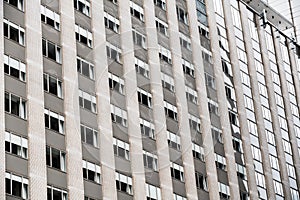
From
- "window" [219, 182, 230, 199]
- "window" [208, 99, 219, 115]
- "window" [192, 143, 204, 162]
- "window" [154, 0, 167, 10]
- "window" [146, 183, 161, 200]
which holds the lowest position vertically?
"window" [146, 183, 161, 200]

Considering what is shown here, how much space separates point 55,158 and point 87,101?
687 cm

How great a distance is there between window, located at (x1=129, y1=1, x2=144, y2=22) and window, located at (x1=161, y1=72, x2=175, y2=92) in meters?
5.64

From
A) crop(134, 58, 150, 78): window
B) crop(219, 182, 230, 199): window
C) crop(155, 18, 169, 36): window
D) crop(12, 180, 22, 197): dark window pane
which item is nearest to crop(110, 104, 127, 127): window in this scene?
crop(134, 58, 150, 78): window

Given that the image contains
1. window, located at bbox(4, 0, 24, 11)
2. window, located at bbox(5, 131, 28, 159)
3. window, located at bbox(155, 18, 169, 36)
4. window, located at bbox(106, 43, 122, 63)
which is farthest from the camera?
window, located at bbox(155, 18, 169, 36)

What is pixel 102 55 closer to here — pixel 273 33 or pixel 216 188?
pixel 216 188

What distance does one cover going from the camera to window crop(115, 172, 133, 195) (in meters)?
57.1

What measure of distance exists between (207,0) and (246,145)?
16205 mm

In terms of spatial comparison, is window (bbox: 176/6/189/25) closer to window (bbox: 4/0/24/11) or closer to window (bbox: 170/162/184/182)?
window (bbox: 170/162/184/182)

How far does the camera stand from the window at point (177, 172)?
6325 cm

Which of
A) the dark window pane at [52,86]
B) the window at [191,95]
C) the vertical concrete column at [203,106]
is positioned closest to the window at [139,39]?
the window at [191,95]

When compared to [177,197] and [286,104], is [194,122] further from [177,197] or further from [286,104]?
[286,104]

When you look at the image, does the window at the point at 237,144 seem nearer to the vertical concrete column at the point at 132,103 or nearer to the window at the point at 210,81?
the window at the point at 210,81

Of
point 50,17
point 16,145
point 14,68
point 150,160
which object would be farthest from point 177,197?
point 14,68

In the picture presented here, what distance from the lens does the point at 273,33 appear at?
92125 millimetres
